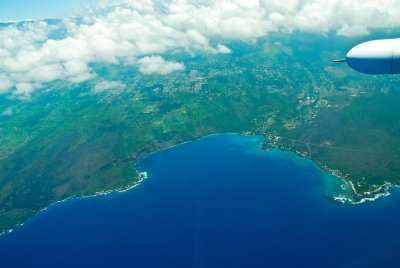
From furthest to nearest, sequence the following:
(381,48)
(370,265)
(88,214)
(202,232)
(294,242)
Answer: (88,214) → (202,232) → (294,242) → (370,265) → (381,48)

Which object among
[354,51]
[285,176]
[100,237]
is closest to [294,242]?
[285,176]

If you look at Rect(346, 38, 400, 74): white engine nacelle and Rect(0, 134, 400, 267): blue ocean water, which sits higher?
Rect(346, 38, 400, 74): white engine nacelle

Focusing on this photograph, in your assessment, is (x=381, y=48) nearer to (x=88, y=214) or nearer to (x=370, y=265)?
(x=370, y=265)

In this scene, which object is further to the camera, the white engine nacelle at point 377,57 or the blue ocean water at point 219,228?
the blue ocean water at point 219,228

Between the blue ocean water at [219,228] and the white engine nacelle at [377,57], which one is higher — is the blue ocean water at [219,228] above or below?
below

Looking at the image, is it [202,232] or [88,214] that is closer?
[202,232]

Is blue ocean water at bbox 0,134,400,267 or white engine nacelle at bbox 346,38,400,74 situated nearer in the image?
white engine nacelle at bbox 346,38,400,74

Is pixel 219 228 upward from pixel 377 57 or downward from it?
downward

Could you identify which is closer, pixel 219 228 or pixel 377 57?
pixel 377 57
